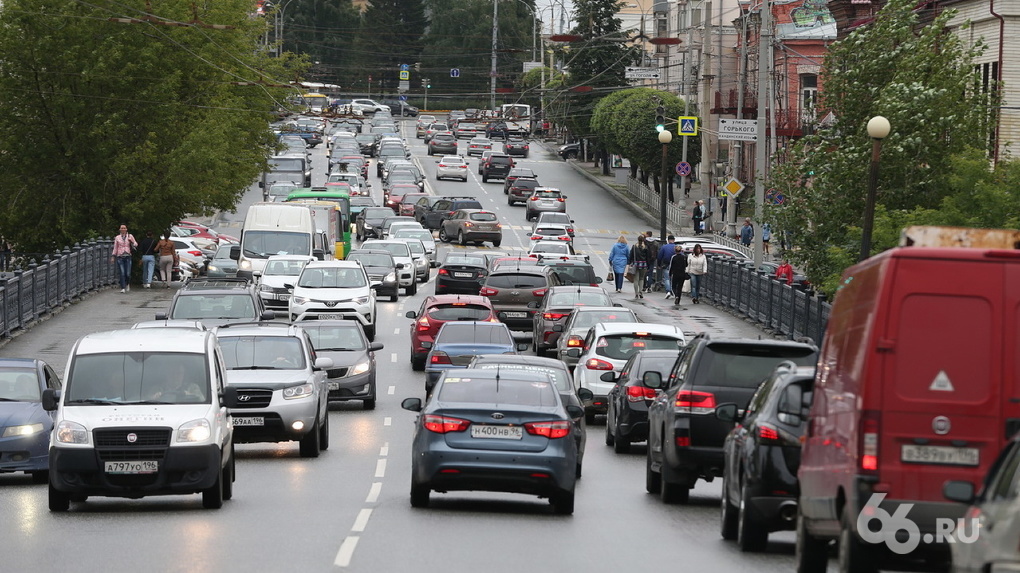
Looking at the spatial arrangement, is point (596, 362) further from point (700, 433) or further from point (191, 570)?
point (191, 570)

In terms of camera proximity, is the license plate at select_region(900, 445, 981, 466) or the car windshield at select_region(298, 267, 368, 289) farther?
the car windshield at select_region(298, 267, 368, 289)

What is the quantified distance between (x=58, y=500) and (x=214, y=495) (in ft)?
4.84

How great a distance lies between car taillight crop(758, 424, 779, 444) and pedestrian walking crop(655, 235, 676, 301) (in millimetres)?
36399

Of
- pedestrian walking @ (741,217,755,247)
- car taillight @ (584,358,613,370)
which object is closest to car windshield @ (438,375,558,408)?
car taillight @ (584,358,613,370)

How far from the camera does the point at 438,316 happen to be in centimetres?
3319

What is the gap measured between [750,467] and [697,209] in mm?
61787

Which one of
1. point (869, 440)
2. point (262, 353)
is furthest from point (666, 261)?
point (869, 440)

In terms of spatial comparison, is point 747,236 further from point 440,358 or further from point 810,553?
point 810,553

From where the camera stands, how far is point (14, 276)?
3562 centimetres

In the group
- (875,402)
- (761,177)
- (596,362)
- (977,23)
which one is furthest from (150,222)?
(875,402)

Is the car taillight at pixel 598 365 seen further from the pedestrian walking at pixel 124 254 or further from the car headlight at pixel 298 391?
the pedestrian walking at pixel 124 254

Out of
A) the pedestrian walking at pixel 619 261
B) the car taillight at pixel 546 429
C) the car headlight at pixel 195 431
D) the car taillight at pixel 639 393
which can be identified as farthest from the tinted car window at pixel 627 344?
the pedestrian walking at pixel 619 261

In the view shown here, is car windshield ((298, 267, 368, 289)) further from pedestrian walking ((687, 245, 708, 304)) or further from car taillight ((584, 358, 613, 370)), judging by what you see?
car taillight ((584, 358, 613, 370))

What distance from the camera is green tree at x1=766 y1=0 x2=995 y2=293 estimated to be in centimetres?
3344
